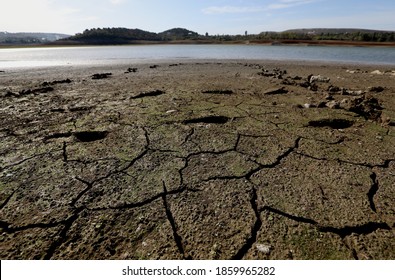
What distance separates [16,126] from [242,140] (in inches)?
101

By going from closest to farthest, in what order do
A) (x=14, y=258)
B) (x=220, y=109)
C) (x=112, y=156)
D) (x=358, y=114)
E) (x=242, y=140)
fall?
1. (x=14, y=258)
2. (x=112, y=156)
3. (x=242, y=140)
4. (x=358, y=114)
5. (x=220, y=109)

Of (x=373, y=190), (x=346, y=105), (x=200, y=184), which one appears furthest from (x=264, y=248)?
(x=346, y=105)

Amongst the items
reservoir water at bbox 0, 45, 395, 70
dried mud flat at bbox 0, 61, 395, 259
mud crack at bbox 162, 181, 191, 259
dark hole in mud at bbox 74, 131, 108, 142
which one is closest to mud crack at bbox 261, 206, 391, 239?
dried mud flat at bbox 0, 61, 395, 259

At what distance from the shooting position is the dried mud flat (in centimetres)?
120

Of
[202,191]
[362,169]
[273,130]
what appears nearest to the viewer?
[202,191]

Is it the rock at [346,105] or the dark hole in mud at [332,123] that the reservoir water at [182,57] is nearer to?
the rock at [346,105]

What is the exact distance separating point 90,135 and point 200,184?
4.92ft

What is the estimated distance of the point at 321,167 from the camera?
186cm

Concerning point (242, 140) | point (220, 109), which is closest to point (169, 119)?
point (220, 109)

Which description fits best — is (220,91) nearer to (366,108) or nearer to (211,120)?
(211,120)

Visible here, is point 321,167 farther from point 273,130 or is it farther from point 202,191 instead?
point 202,191

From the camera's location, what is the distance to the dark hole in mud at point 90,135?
2.47 m

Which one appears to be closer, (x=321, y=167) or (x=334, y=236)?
(x=334, y=236)

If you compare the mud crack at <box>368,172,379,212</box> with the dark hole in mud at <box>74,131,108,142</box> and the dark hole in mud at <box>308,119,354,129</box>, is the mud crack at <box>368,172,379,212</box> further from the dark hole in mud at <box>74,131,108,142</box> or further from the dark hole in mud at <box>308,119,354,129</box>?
the dark hole in mud at <box>74,131,108,142</box>
